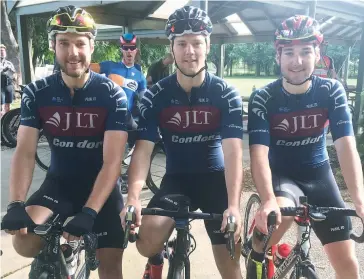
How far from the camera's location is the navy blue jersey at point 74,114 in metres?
2.61

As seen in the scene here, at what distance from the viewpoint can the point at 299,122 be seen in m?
2.79

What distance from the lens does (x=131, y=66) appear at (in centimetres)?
625

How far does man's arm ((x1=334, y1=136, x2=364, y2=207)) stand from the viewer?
2502 millimetres

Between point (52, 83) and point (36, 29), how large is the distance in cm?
2299

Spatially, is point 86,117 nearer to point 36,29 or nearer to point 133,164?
point 133,164

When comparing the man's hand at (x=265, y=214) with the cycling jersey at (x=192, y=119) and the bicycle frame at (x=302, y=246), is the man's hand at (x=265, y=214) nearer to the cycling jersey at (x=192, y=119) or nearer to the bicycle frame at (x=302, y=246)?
the bicycle frame at (x=302, y=246)

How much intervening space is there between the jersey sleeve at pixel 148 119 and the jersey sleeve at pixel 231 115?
1.69 ft

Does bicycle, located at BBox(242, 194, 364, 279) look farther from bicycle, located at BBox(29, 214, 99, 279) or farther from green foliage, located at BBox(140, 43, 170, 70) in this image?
green foliage, located at BBox(140, 43, 170, 70)

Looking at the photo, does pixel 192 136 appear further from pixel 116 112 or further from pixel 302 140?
pixel 302 140

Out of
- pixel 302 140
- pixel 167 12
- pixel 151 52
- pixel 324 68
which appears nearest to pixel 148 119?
pixel 302 140

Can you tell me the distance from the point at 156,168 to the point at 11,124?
3.79 meters

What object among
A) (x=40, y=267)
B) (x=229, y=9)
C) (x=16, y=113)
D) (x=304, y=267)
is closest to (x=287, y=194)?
(x=304, y=267)

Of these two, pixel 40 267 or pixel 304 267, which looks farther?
pixel 304 267

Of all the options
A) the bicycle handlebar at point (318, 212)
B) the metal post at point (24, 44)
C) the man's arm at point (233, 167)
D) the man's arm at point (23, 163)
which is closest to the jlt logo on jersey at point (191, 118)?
the man's arm at point (233, 167)
